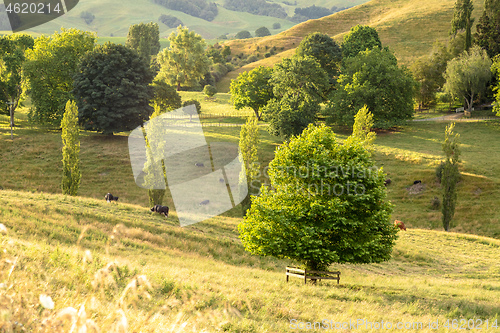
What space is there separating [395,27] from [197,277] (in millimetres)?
130509

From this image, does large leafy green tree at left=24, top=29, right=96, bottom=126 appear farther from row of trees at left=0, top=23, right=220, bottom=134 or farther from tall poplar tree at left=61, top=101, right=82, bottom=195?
tall poplar tree at left=61, top=101, right=82, bottom=195

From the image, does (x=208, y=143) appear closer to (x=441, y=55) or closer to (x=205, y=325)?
(x=205, y=325)

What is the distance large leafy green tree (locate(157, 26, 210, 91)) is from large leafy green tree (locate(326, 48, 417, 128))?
55.5 m

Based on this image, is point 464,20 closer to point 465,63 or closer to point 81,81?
point 465,63

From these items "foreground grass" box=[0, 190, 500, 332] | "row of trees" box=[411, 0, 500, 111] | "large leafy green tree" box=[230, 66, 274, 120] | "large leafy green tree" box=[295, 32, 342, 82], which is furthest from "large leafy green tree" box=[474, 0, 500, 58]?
"foreground grass" box=[0, 190, 500, 332]

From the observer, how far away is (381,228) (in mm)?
19859

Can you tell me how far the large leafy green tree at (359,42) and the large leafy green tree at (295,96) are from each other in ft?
66.1

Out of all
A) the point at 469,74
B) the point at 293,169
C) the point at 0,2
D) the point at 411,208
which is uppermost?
the point at 0,2

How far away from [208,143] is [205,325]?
57.1m

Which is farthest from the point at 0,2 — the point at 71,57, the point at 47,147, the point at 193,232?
the point at 193,232

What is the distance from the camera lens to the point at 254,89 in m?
74.5

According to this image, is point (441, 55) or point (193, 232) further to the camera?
point (441, 55)

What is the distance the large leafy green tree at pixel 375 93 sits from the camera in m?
65.9

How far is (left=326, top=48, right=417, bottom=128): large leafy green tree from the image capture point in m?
65.9
